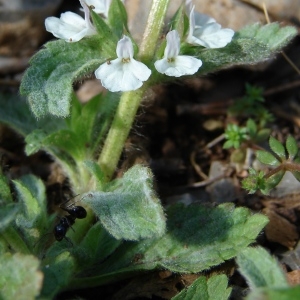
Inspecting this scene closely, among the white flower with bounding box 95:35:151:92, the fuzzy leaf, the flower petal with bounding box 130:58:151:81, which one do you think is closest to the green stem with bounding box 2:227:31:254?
the fuzzy leaf

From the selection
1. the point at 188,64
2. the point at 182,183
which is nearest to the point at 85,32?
the point at 188,64

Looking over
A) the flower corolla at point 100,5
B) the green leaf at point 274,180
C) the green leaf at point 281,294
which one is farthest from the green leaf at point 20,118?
the green leaf at point 281,294

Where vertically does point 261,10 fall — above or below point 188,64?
below

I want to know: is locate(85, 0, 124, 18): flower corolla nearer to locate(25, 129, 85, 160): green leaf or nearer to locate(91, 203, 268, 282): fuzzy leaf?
locate(25, 129, 85, 160): green leaf

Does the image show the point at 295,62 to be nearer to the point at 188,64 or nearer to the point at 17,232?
the point at 188,64

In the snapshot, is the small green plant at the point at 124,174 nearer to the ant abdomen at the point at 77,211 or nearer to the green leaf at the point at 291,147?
the ant abdomen at the point at 77,211

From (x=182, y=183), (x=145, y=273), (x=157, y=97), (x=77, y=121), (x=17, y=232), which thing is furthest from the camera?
(x=157, y=97)

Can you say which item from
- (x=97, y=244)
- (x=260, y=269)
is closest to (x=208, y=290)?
(x=260, y=269)

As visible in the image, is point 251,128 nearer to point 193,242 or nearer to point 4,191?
point 193,242
